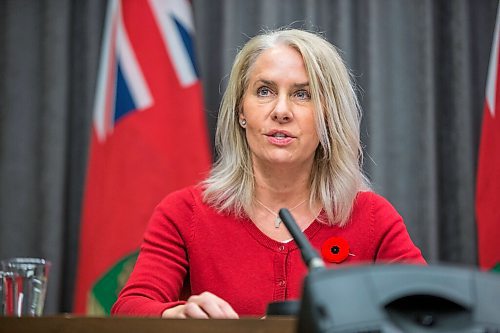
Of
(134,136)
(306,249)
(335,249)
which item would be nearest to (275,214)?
(335,249)

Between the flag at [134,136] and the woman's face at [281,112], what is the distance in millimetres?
880

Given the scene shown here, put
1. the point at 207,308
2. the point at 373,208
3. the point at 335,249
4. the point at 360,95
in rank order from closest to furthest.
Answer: the point at 207,308, the point at 335,249, the point at 373,208, the point at 360,95

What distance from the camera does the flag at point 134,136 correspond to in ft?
8.57

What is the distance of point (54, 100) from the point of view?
114 inches

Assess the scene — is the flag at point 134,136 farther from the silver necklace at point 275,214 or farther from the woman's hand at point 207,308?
the woman's hand at point 207,308

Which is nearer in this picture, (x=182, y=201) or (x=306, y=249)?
(x=306, y=249)

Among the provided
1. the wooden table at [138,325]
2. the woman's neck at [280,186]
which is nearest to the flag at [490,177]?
the woman's neck at [280,186]

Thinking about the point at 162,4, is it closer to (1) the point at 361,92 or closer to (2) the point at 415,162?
(1) the point at 361,92

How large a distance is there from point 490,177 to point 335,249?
1166mm

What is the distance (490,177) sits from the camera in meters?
2.70

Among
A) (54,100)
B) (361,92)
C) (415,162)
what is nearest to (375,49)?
(361,92)

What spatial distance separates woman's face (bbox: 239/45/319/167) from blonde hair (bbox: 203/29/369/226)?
0.02 meters

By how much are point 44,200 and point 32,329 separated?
1930 mm

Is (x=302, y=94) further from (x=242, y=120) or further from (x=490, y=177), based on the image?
(x=490, y=177)
